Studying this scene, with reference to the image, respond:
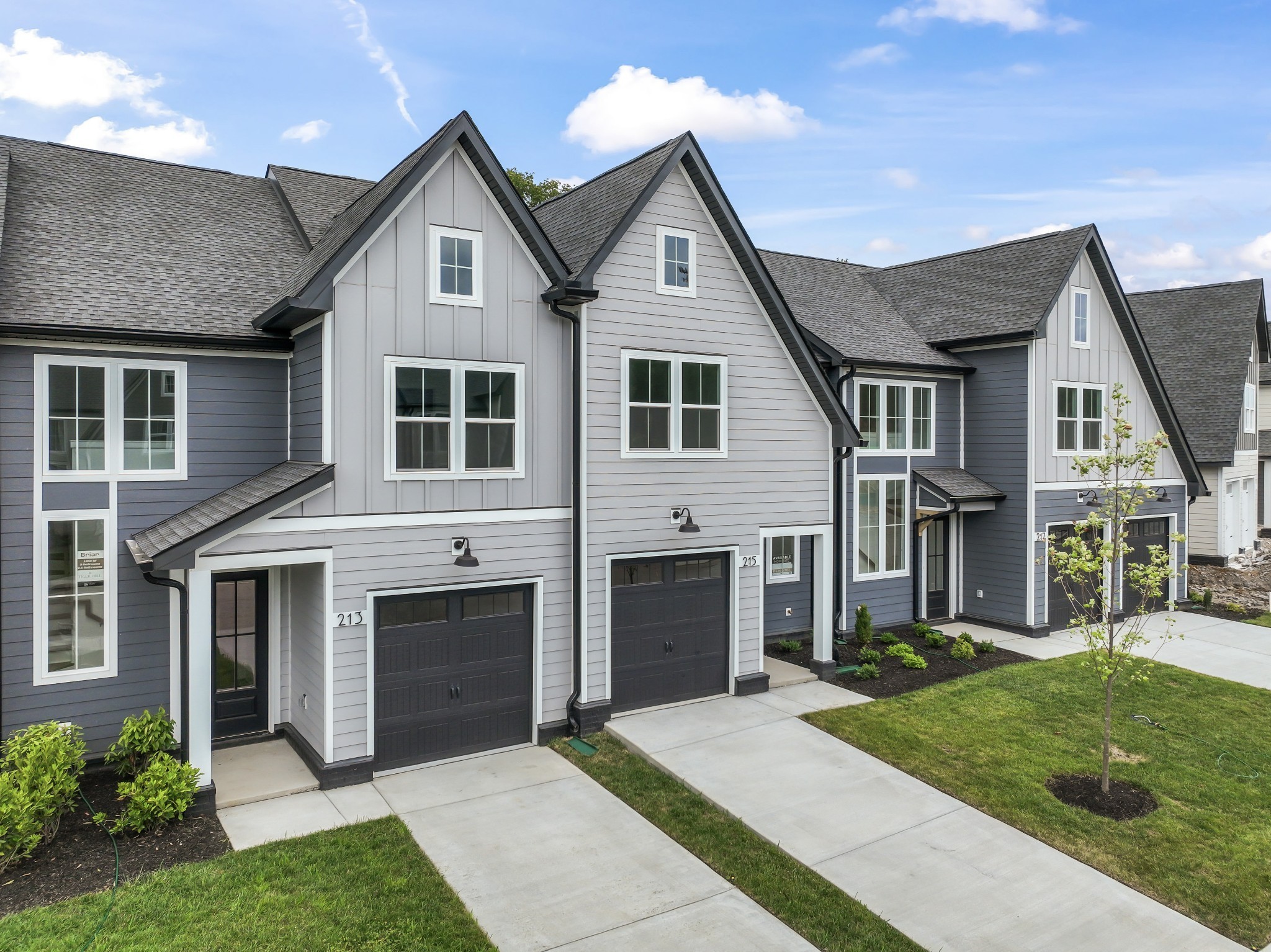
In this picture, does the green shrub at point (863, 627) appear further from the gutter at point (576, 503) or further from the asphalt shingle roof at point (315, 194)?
the asphalt shingle roof at point (315, 194)

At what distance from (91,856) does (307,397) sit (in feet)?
16.9

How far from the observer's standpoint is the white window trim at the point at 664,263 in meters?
11.1

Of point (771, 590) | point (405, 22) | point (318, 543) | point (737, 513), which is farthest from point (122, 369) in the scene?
point (771, 590)

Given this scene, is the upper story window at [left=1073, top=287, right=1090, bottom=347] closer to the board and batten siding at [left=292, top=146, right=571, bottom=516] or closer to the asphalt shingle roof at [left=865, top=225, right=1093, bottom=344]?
the asphalt shingle roof at [left=865, top=225, right=1093, bottom=344]

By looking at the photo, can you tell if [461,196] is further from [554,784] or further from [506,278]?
[554,784]

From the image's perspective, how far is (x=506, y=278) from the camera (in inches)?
394

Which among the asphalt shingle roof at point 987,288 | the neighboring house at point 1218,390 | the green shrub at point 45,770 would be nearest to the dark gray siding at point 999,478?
the asphalt shingle roof at point 987,288

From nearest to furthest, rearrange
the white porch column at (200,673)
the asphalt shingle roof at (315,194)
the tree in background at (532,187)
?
the white porch column at (200,673)
the asphalt shingle roof at (315,194)
the tree in background at (532,187)

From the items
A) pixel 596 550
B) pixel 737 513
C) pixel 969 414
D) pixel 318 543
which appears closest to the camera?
pixel 318 543

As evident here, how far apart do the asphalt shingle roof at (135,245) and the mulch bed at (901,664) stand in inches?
396

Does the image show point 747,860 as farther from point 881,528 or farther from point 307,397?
point 881,528

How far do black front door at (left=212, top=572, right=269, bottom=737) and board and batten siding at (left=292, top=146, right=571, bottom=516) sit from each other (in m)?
2.34

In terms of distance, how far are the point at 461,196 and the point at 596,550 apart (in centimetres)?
484

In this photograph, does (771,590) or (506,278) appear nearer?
(506,278)
